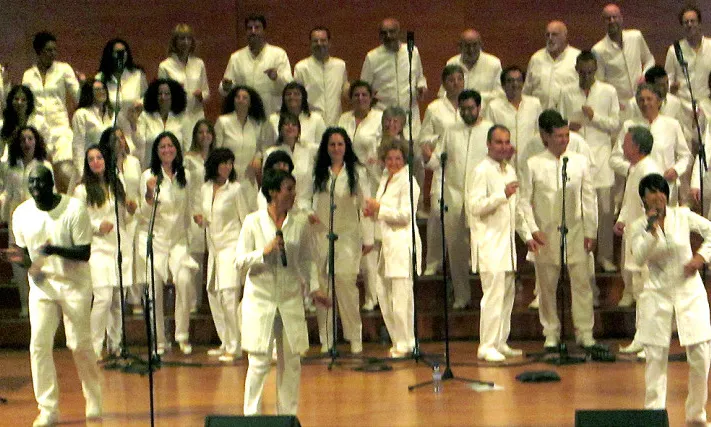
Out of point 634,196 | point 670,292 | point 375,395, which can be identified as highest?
point 634,196

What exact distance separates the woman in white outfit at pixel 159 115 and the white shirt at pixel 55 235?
3380mm

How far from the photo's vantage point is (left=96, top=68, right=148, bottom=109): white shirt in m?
11.1

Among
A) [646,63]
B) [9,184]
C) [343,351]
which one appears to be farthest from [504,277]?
[9,184]

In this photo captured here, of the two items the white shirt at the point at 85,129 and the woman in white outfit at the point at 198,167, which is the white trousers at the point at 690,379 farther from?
the white shirt at the point at 85,129

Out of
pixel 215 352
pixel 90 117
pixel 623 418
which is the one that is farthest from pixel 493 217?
pixel 90 117

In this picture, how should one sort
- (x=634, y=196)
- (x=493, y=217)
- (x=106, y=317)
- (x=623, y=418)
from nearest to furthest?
(x=623, y=418) < (x=634, y=196) < (x=493, y=217) < (x=106, y=317)

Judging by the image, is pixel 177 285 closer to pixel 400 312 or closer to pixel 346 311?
pixel 346 311

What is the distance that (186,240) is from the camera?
973 centimetres

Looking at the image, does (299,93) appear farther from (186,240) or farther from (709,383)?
(709,383)

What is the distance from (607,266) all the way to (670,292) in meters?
3.30

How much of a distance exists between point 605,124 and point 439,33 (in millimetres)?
3020

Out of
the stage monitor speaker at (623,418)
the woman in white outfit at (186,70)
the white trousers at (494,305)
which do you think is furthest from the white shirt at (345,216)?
the stage monitor speaker at (623,418)

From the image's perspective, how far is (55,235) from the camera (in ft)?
23.8

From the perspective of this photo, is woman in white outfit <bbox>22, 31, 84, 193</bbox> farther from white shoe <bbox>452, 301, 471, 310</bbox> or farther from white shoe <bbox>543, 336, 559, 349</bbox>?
white shoe <bbox>543, 336, 559, 349</bbox>
